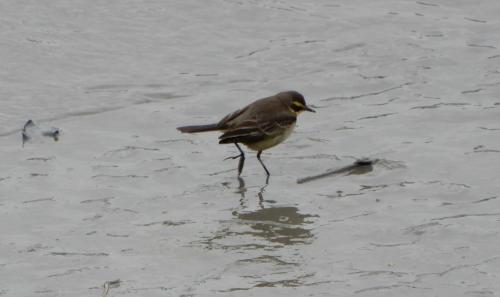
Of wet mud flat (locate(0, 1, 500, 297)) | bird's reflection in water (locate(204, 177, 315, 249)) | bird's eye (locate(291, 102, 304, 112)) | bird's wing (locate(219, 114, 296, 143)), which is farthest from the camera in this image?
Result: bird's eye (locate(291, 102, 304, 112))

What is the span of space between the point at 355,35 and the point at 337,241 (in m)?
5.76

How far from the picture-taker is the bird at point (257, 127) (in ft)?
32.5

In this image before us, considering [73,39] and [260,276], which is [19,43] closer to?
[73,39]

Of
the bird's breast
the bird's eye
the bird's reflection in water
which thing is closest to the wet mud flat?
the bird's reflection in water

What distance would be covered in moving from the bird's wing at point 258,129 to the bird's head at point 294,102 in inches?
12.1

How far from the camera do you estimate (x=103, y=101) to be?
11.7 metres

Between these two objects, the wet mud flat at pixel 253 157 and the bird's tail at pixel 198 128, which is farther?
the bird's tail at pixel 198 128

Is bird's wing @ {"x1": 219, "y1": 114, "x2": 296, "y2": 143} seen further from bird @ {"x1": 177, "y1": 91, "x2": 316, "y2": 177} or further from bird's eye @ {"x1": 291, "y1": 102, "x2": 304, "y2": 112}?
bird's eye @ {"x1": 291, "y1": 102, "x2": 304, "y2": 112}

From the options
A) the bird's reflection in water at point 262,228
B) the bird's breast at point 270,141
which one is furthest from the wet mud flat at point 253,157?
the bird's breast at point 270,141

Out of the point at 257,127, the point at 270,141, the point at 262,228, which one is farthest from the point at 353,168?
the point at 262,228

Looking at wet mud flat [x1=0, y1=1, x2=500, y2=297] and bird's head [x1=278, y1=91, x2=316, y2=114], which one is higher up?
bird's head [x1=278, y1=91, x2=316, y2=114]

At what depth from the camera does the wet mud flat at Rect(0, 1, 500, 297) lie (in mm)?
7598

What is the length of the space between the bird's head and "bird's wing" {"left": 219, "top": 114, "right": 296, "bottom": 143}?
31 centimetres

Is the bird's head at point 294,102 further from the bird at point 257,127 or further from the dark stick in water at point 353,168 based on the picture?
the dark stick in water at point 353,168
